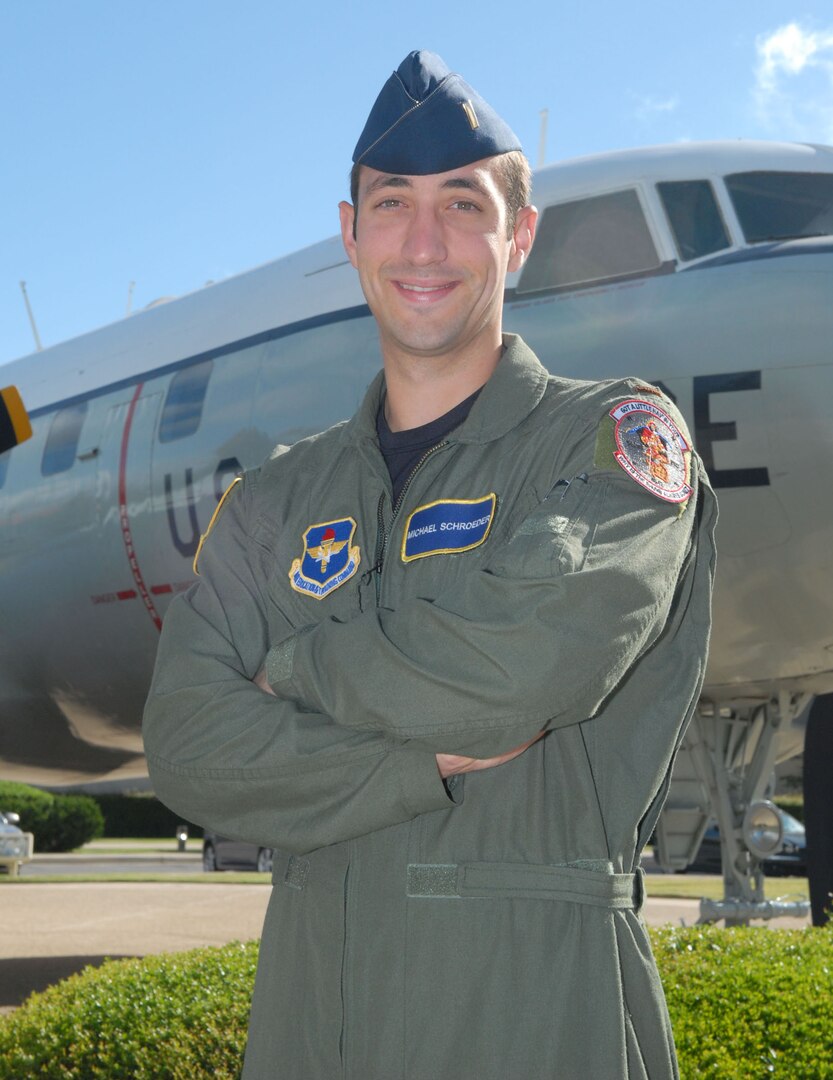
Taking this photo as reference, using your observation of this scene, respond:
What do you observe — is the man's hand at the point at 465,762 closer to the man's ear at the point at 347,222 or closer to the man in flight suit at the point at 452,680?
the man in flight suit at the point at 452,680

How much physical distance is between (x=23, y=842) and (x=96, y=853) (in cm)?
1119

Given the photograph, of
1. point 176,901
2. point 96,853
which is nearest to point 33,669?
point 176,901

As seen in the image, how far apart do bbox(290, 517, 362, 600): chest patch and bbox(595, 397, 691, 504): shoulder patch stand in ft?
1.98

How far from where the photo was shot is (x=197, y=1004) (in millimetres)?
5625

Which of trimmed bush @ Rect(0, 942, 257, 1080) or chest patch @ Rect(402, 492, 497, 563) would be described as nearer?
chest patch @ Rect(402, 492, 497, 563)

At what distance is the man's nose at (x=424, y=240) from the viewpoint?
275cm

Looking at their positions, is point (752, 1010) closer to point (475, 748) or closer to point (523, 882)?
point (523, 882)

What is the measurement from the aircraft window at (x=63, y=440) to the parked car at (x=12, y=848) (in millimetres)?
18764

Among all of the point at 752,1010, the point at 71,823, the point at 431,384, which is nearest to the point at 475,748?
the point at 431,384

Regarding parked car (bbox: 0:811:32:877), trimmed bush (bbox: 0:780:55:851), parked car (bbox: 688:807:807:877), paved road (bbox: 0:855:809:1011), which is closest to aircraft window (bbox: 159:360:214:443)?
paved road (bbox: 0:855:809:1011)

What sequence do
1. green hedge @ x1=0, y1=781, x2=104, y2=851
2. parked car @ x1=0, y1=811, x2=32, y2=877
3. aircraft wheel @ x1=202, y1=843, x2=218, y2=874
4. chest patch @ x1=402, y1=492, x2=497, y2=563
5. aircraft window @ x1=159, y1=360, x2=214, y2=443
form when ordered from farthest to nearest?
green hedge @ x1=0, y1=781, x2=104, y2=851 → aircraft wheel @ x1=202, y1=843, x2=218, y2=874 → parked car @ x1=0, y1=811, x2=32, y2=877 → aircraft window @ x1=159, y1=360, x2=214, y2=443 → chest patch @ x1=402, y1=492, x2=497, y2=563

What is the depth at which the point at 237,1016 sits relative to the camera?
5492 mm

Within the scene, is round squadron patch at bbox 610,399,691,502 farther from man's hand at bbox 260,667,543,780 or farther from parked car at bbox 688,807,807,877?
parked car at bbox 688,807,807,877

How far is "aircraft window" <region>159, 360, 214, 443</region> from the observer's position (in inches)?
348
